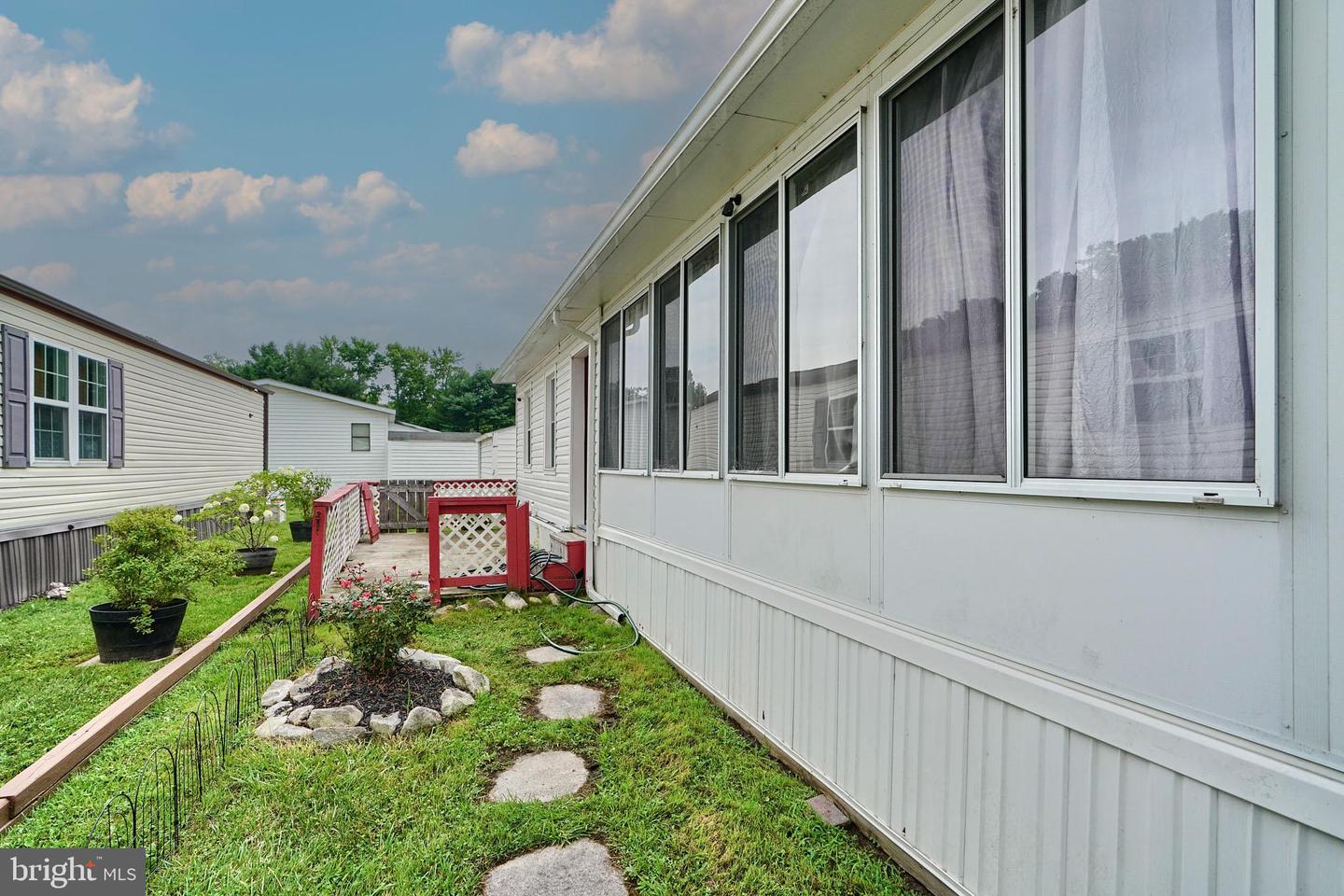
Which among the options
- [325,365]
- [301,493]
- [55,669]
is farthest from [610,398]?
[325,365]

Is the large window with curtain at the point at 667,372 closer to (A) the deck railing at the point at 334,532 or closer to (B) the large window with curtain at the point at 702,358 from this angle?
(B) the large window with curtain at the point at 702,358

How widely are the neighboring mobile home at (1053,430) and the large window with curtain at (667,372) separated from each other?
1224 millimetres

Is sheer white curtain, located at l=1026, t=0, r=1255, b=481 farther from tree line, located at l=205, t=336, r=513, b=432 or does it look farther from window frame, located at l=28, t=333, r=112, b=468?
tree line, located at l=205, t=336, r=513, b=432

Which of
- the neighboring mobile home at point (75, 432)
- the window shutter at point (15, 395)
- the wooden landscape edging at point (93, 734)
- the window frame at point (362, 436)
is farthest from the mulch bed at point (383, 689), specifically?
the window frame at point (362, 436)

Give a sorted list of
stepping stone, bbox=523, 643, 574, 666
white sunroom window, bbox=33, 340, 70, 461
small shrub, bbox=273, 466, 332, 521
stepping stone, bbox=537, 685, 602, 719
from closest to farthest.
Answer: stepping stone, bbox=537, 685, 602, 719, stepping stone, bbox=523, 643, 574, 666, white sunroom window, bbox=33, 340, 70, 461, small shrub, bbox=273, 466, 332, 521

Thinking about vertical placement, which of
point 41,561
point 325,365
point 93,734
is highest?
point 325,365

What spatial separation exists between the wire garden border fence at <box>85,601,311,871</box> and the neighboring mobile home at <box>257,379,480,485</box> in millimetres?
18171

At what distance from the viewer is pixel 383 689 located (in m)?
3.66

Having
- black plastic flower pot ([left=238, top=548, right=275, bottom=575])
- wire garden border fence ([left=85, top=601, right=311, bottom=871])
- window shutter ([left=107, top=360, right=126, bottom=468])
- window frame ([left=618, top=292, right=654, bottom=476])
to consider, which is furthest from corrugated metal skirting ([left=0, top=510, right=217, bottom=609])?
window frame ([left=618, top=292, right=654, bottom=476])

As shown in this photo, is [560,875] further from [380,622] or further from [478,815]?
[380,622]

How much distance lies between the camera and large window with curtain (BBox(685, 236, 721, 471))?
3887 mm

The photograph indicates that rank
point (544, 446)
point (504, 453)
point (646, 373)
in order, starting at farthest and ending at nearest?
1. point (504, 453)
2. point (544, 446)
3. point (646, 373)

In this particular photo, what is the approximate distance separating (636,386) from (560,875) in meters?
3.77

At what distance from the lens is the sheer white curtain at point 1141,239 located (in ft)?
4.36
